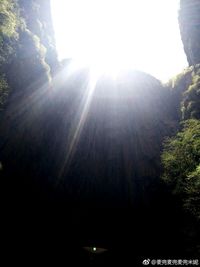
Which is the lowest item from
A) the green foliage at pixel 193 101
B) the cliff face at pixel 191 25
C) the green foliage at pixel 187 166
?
the green foliage at pixel 187 166

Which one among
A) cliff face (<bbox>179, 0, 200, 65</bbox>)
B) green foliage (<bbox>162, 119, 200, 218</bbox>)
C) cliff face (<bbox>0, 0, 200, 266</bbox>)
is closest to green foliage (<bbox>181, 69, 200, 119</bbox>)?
cliff face (<bbox>0, 0, 200, 266</bbox>)

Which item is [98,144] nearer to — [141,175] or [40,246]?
[141,175]

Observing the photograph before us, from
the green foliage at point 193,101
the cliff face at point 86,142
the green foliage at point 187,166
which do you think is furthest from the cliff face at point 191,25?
the green foliage at point 187,166

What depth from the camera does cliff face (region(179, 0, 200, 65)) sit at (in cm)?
7475

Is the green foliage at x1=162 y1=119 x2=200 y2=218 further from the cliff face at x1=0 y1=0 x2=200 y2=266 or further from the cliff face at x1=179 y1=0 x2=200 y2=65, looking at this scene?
the cliff face at x1=179 y1=0 x2=200 y2=65

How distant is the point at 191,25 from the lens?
76.2 m

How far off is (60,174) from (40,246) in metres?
18.3

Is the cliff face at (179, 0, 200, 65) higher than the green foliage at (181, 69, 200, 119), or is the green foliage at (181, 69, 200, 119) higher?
the cliff face at (179, 0, 200, 65)

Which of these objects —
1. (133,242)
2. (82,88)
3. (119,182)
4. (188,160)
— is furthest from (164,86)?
(188,160)

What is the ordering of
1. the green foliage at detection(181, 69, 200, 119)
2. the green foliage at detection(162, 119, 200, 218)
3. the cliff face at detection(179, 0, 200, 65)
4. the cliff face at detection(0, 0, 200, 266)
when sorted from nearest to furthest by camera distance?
the green foliage at detection(162, 119, 200, 218) → the cliff face at detection(0, 0, 200, 266) → the green foliage at detection(181, 69, 200, 119) → the cliff face at detection(179, 0, 200, 65)

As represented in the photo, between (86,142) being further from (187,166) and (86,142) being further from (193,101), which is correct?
(187,166)

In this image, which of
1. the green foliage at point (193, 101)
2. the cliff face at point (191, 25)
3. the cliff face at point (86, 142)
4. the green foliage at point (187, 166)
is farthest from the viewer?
the cliff face at point (191, 25)

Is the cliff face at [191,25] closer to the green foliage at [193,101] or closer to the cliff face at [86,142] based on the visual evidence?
the cliff face at [86,142]

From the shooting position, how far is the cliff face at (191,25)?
245 feet
